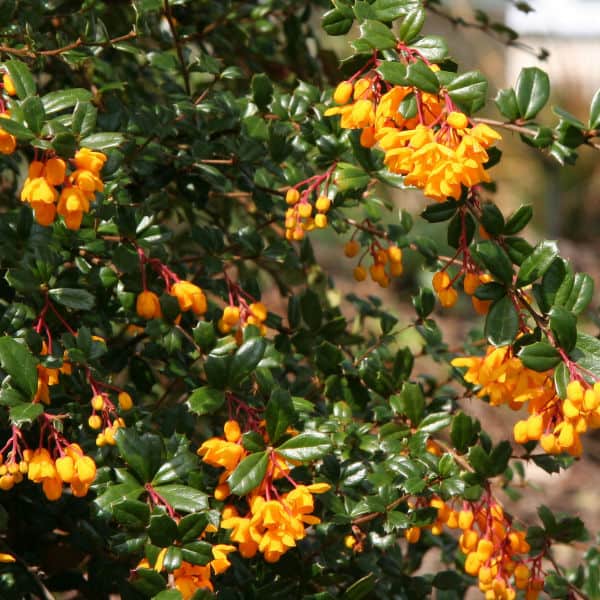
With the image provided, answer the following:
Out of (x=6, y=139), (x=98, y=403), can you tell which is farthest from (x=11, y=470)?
(x=6, y=139)

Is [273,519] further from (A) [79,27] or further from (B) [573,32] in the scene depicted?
(B) [573,32]

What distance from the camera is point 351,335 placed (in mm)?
1769

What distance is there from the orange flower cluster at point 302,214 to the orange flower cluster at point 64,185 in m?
0.34

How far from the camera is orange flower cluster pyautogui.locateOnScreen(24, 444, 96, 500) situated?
3.55ft

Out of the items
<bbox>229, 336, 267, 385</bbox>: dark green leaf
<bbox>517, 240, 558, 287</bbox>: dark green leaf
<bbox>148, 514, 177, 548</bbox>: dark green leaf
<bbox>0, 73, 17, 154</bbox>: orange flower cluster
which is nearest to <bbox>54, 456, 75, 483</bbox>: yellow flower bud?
<bbox>148, 514, 177, 548</bbox>: dark green leaf

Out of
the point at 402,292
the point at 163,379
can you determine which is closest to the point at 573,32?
the point at 402,292

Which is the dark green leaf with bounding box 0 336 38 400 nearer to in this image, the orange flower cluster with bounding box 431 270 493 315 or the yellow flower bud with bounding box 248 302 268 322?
the yellow flower bud with bounding box 248 302 268 322

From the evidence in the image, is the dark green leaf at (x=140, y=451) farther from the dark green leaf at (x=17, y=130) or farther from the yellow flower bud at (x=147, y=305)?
the dark green leaf at (x=17, y=130)

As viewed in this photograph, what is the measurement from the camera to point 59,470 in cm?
108

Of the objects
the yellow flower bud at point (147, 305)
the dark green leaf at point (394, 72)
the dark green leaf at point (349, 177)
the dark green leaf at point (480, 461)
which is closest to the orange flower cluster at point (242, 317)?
the yellow flower bud at point (147, 305)

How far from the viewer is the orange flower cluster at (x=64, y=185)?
1069 millimetres

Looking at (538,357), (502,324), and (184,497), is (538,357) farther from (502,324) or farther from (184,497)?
(184,497)

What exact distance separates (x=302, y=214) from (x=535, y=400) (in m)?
0.41

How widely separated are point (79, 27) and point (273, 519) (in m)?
0.86
